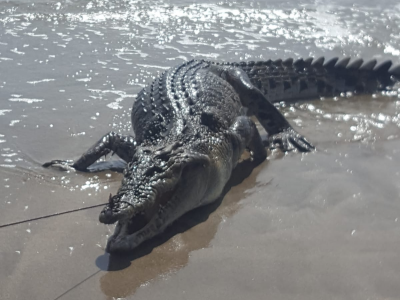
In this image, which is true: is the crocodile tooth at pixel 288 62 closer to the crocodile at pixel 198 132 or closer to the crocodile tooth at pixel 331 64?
the crocodile at pixel 198 132

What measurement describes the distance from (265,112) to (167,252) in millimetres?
2706

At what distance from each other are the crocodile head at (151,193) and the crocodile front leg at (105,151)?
0.95m

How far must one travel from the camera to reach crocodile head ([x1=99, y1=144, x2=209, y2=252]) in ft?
9.57

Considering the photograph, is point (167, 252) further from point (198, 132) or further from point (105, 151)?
point (105, 151)

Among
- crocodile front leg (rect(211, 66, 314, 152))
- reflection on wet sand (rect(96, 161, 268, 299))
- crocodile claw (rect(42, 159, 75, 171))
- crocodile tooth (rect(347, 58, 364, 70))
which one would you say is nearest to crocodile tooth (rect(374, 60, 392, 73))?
crocodile tooth (rect(347, 58, 364, 70))

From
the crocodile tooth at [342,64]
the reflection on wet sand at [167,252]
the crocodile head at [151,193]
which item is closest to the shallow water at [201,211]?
the reflection on wet sand at [167,252]

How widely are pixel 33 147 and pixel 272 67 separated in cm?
324

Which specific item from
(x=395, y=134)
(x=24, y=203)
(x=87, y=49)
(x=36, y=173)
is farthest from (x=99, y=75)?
(x=395, y=134)

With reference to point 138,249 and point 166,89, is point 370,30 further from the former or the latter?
point 138,249

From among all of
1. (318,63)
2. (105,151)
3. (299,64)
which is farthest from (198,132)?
(318,63)

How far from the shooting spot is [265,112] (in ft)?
18.0

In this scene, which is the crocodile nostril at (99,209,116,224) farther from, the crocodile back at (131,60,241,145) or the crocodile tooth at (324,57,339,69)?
the crocodile tooth at (324,57,339,69)

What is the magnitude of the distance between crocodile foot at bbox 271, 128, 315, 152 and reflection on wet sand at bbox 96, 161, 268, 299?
3.52ft

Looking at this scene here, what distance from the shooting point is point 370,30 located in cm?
900
